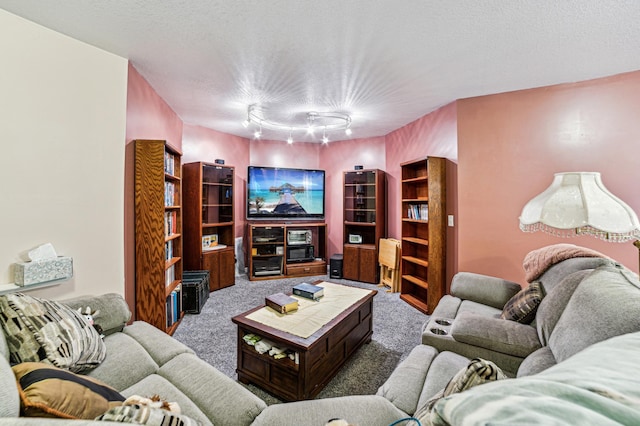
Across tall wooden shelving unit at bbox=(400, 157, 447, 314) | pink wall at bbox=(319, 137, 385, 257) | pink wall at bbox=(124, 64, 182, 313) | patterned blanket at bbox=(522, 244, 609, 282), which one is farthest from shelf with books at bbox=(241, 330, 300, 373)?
pink wall at bbox=(319, 137, 385, 257)

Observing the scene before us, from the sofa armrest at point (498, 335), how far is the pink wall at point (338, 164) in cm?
344

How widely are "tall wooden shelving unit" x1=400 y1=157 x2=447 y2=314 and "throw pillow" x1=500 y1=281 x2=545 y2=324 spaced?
1.28m

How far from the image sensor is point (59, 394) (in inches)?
33.2

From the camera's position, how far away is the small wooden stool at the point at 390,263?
400 cm

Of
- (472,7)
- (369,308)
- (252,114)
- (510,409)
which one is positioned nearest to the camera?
(510,409)

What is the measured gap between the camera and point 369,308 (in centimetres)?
251

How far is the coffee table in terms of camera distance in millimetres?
1665

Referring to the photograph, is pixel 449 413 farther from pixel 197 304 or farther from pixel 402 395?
pixel 197 304

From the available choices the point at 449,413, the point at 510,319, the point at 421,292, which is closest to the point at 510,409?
the point at 449,413

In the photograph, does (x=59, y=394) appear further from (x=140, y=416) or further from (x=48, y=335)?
(x=48, y=335)

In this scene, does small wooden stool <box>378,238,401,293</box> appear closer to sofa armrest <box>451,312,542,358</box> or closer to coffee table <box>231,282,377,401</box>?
coffee table <box>231,282,377,401</box>

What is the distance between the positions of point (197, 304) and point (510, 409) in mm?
3360

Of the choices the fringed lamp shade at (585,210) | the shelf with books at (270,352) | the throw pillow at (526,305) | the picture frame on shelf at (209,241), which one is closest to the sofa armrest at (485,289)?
the throw pillow at (526,305)

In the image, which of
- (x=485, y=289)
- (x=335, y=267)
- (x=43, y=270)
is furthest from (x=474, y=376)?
(x=335, y=267)
